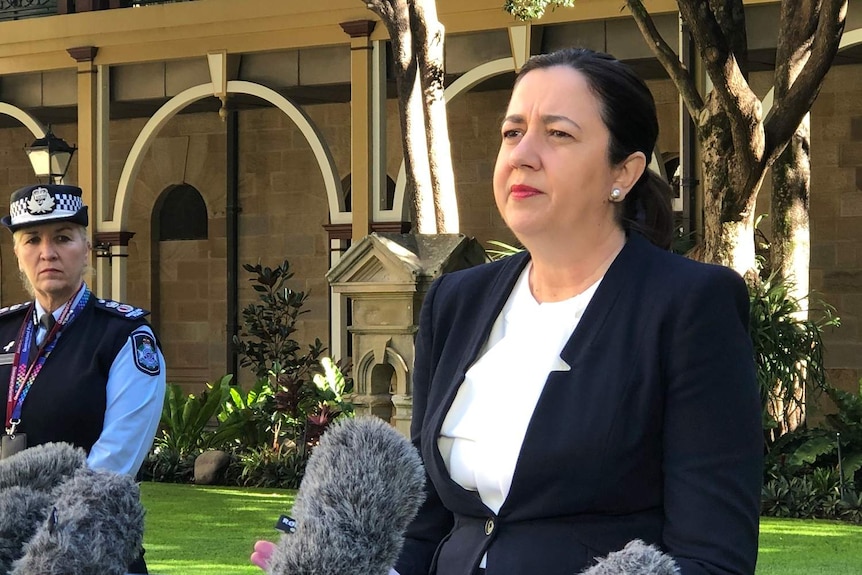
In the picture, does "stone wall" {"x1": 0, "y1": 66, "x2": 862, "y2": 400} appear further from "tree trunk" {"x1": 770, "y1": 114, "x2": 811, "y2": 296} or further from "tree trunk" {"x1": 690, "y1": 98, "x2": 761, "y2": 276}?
"tree trunk" {"x1": 690, "y1": 98, "x2": 761, "y2": 276}

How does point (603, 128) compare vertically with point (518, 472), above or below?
above

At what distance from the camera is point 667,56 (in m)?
10.3

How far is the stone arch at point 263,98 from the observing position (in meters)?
15.2

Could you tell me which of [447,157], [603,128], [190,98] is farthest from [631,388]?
[190,98]

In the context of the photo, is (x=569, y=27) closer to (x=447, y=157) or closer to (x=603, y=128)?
(x=447, y=157)

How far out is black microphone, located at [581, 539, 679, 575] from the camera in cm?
180

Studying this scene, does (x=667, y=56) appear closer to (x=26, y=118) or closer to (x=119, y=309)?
(x=119, y=309)

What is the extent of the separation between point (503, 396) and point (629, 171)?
41 centimetres

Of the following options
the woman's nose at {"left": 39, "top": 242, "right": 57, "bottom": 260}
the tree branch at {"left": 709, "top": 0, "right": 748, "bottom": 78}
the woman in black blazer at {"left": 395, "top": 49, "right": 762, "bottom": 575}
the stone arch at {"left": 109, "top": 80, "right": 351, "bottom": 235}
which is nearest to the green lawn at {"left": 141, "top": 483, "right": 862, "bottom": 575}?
the tree branch at {"left": 709, "top": 0, "right": 748, "bottom": 78}

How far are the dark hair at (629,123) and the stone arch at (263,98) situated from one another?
1274cm

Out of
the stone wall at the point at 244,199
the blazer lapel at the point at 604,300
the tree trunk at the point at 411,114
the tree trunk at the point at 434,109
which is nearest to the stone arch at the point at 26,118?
the stone wall at the point at 244,199

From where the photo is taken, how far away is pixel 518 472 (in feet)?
6.86

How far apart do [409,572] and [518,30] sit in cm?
1170

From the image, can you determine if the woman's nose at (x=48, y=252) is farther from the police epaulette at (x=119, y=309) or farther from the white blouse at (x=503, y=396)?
the white blouse at (x=503, y=396)
